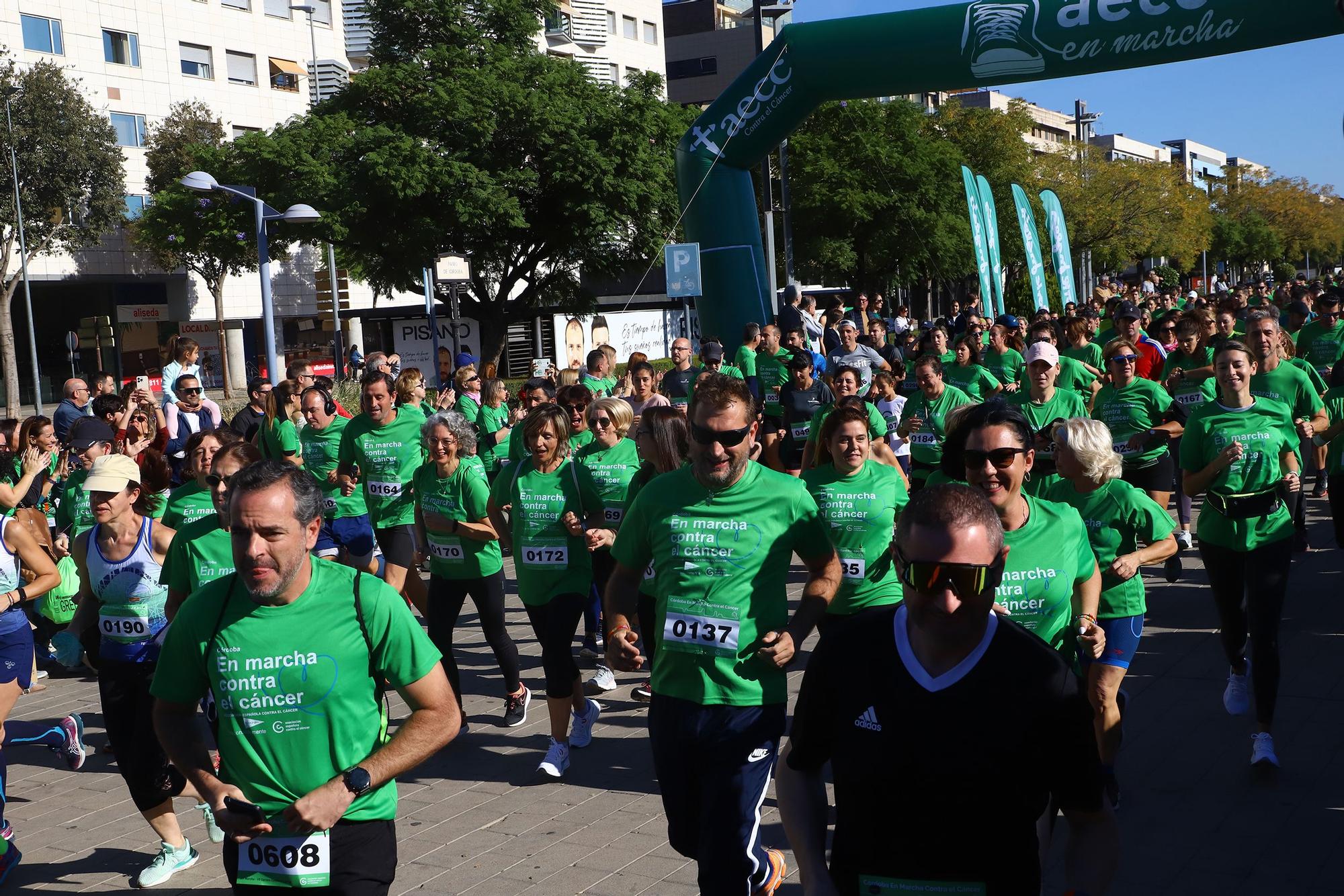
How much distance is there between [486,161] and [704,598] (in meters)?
32.9

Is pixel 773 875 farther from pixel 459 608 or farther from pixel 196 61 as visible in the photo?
pixel 196 61

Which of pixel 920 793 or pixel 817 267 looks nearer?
pixel 920 793

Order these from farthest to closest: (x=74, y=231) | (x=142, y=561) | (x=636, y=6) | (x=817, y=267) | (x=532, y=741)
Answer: (x=636, y=6)
(x=817, y=267)
(x=74, y=231)
(x=532, y=741)
(x=142, y=561)

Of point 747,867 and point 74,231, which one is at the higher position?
point 74,231

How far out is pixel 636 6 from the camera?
64.0m

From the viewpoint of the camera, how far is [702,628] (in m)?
4.36

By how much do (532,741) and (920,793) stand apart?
15.9 feet

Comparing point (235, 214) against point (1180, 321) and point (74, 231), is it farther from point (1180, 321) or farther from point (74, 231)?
point (1180, 321)

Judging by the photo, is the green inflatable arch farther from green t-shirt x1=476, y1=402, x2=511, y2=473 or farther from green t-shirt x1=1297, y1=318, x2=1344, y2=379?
green t-shirt x1=476, y1=402, x2=511, y2=473

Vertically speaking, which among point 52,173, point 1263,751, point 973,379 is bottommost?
point 1263,751

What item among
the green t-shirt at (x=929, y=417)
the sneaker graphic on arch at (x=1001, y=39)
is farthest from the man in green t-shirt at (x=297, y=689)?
the sneaker graphic on arch at (x=1001, y=39)

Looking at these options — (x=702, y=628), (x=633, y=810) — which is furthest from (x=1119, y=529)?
(x=633, y=810)

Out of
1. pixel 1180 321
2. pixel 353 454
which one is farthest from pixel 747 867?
pixel 1180 321

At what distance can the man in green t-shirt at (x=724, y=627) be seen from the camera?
4266mm
